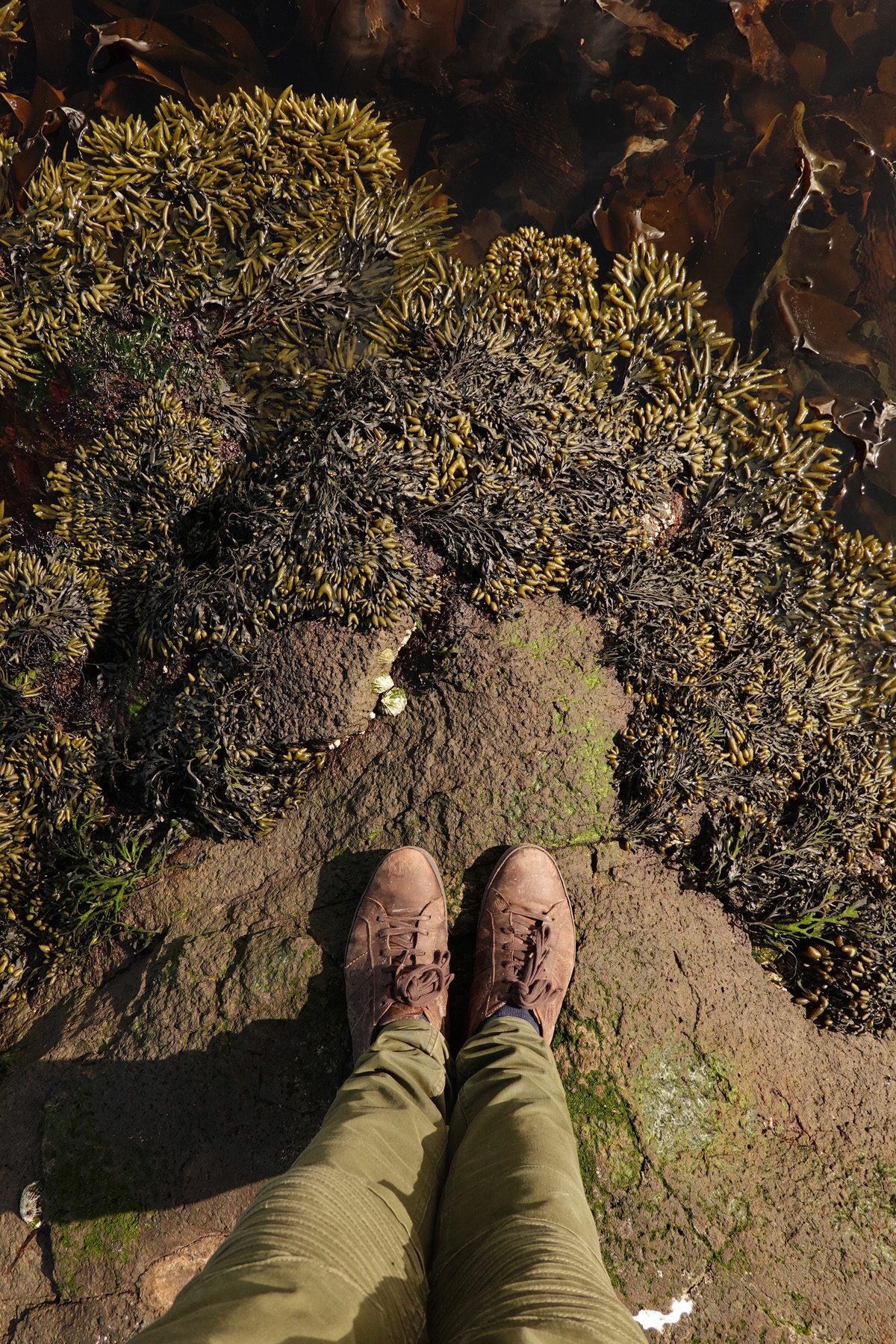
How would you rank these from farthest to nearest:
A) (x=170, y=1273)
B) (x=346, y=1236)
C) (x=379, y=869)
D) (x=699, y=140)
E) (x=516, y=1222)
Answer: (x=699, y=140), (x=379, y=869), (x=170, y=1273), (x=516, y=1222), (x=346, y=1236)

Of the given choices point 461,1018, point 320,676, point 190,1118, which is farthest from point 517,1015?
point 320,676

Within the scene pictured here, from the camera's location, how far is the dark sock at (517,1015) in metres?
2.53

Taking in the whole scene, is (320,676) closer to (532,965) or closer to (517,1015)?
(532,965)

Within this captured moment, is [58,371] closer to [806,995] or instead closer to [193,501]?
[193,501]

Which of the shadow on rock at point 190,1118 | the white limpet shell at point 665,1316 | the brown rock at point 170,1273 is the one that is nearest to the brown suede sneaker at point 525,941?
the shadow on rock at point 190,1118

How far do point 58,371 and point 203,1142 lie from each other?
312 cm

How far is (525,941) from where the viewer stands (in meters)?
2.55

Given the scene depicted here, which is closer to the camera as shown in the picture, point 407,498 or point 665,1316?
point 665,1316

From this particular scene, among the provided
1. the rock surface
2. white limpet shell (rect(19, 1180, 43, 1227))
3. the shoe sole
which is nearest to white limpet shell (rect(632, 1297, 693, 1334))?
the rock surface

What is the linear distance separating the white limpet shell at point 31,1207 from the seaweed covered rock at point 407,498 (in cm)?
85

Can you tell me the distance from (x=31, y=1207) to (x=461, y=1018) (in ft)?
5.40

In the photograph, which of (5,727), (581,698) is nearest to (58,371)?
(5,727)

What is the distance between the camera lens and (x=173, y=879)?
2.92 m

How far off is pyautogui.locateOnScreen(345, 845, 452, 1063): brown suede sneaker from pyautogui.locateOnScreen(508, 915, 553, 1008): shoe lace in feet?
0.94
